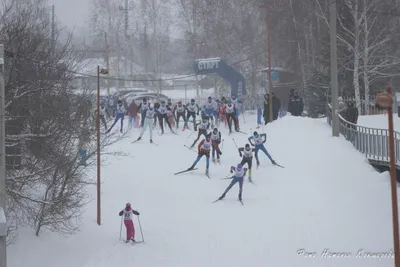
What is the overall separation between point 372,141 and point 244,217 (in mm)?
5919

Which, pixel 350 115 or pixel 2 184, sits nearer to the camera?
pixel 2 184

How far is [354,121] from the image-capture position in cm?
2973

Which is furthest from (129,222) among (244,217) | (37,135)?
(244,217)

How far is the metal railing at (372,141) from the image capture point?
22828 mm

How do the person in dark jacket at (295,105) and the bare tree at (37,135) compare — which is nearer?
the bare tree at (37,135)

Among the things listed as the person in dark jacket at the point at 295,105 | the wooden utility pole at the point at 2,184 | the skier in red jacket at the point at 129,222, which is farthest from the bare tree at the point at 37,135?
the person in dark jacket at the point at 295,105

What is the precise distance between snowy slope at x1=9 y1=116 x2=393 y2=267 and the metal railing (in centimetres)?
38

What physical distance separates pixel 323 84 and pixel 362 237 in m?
21.7

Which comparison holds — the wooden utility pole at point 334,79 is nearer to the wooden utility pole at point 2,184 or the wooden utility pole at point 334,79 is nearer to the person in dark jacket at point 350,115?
the person in dark jacket at point 350,115

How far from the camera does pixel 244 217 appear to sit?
2078 cm

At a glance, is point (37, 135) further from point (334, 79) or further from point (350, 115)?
point (350, 115)

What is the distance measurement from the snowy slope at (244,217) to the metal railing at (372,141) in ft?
1.25

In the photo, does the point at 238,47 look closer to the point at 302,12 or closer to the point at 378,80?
the point at 302,12

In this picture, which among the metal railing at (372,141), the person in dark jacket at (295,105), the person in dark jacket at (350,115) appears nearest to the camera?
the metal railing at (372,141)
